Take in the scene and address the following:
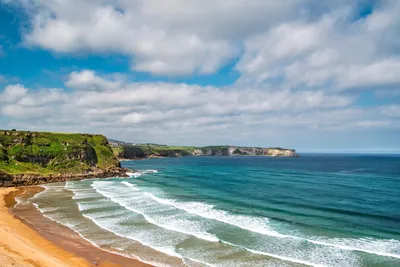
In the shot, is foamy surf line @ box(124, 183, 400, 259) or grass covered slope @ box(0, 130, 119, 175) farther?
grass covered slope @ box(0, 130, 119, 175)

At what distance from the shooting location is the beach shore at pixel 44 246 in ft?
78.1

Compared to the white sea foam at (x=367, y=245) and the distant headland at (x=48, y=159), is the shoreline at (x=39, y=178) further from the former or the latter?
the white sea foam at (x=367, y=245)

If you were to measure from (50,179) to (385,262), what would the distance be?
75.8 metres

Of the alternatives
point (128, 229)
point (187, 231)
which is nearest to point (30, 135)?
point (128, 229)

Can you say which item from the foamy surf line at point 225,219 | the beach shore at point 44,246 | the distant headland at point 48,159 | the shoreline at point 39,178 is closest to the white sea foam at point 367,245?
the foamy surf line at point 225,219

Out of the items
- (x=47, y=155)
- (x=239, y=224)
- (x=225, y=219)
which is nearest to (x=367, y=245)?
(x=239, y=224)

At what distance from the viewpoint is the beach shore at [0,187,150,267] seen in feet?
78.1

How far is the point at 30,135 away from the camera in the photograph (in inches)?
3408

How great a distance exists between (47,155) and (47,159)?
1.21 m

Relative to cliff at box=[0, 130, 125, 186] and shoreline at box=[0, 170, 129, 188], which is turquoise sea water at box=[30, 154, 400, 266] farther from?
cliff at box=[0, 130, 125, 186]

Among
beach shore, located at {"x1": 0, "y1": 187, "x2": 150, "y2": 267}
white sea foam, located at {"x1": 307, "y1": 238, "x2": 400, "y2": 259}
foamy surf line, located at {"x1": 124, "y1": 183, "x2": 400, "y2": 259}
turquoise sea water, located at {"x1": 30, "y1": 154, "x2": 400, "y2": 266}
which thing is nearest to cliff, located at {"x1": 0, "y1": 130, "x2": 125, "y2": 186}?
turquoise sea water, located at {"x1": 30, "y1": 154, "x2": 400, "y2": 266}

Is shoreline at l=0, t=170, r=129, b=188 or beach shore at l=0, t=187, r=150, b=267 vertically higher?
shoreline at l=0, t=170, r=129, b=188

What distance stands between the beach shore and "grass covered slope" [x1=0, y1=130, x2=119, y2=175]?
41139 millimetres

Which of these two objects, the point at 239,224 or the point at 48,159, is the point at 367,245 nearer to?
the point at 239,224
